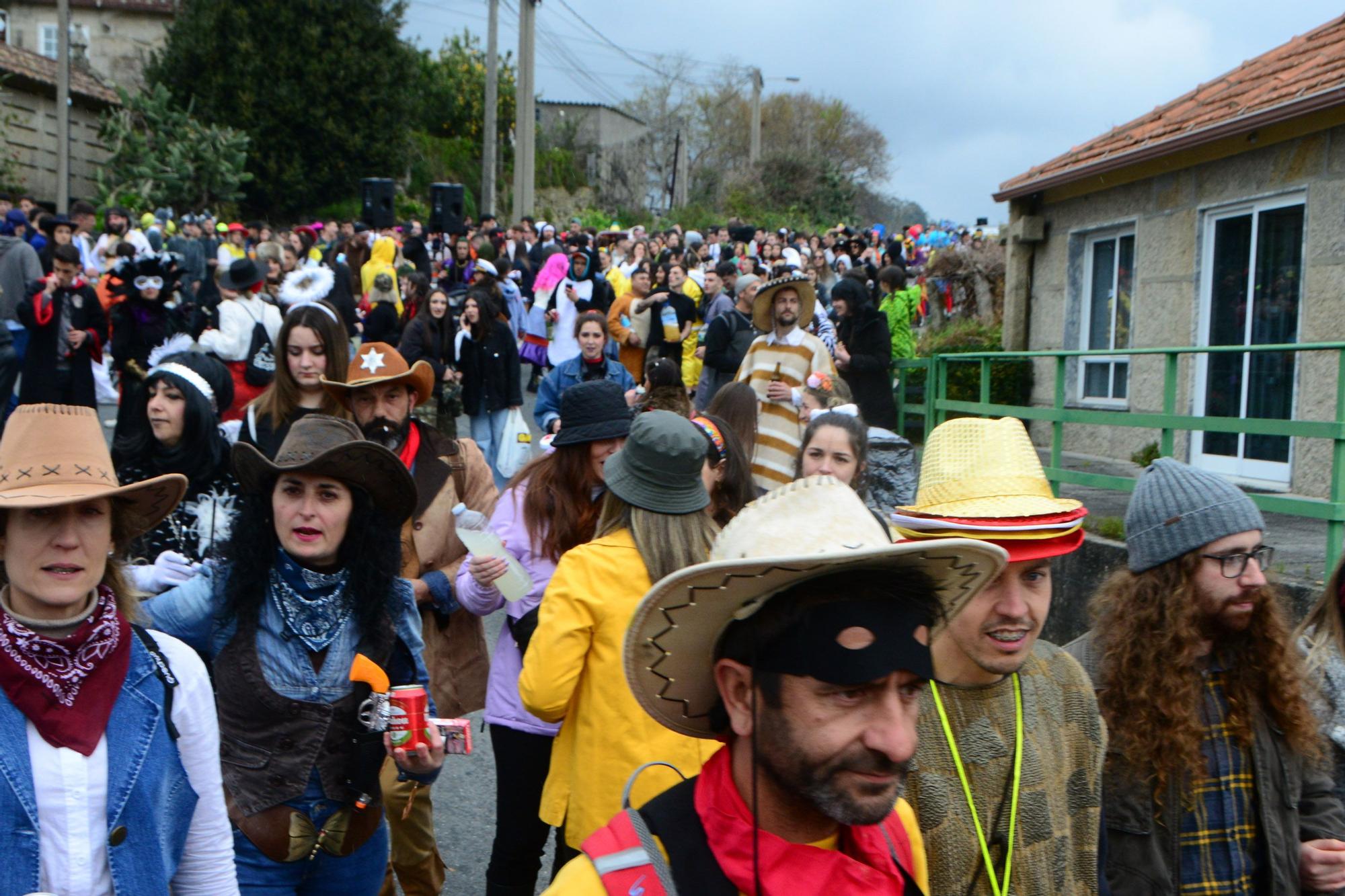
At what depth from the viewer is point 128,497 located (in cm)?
273

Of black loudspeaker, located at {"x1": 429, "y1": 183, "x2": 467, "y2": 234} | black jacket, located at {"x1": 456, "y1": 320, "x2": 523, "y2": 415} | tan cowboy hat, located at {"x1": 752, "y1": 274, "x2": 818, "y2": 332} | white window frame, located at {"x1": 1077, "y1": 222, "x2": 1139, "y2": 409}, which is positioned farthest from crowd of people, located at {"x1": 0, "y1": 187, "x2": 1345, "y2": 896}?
black loudspeaker, located at {"x1": 429, "y1": 183, "x2": 467, "y2": 234}

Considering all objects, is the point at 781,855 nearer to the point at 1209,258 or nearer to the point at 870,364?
the point at 870,364

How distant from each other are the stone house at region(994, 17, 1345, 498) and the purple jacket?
13.7 ft

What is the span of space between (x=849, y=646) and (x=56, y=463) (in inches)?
70.2

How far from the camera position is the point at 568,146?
57.0 meters

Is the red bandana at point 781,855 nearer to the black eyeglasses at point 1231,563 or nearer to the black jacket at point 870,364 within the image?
the black eyeglasses at point 1231,563

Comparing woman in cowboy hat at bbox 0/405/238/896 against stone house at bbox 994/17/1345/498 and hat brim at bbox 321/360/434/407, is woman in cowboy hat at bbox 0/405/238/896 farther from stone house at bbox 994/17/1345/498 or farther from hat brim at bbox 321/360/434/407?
stone house at bbox 994/17/1345/498

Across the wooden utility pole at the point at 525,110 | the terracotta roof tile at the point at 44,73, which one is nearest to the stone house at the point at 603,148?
the terracotta roof tile at the point at 44,73

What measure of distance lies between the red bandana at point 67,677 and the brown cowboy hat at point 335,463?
3.45 feet

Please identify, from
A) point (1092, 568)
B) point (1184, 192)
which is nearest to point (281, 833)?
point (1092, 568)

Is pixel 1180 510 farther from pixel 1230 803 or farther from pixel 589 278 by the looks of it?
pixel 589 278

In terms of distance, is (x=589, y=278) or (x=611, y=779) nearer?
(x=611, y=779)

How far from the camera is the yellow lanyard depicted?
2.46 m

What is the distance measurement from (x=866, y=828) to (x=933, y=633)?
376mm
